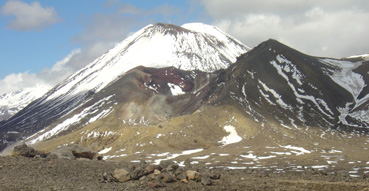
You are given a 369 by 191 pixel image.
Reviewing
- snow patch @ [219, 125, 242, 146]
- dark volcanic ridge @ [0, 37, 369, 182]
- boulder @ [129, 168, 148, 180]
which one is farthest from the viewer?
snow patch @ [219, 125, 242, 146]

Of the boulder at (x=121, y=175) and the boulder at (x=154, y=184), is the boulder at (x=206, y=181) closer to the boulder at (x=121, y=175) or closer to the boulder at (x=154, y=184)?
the boulder at (x=154, y=184)

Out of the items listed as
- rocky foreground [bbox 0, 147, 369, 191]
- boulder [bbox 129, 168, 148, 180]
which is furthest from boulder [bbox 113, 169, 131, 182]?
boulder [bbox 129, 168, 148, 180]

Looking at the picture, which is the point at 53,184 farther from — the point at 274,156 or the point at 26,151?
the point at 274,156

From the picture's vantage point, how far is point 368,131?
463ft

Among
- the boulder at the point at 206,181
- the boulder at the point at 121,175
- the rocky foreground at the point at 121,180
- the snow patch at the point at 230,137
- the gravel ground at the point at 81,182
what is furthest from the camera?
the snow patch at the point at 230,137

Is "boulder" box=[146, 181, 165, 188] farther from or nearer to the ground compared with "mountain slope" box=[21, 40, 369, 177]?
nearer to the ground


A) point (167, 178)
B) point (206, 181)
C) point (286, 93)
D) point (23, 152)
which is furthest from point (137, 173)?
point (286, 93)

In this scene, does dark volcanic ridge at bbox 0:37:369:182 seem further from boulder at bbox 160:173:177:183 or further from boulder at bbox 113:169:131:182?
boulder at bbox 113:169:131:182

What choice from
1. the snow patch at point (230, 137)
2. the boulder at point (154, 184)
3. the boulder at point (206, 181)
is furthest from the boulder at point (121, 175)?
the snow patch at point (230, 137)

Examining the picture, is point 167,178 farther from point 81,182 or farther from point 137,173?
point 81,182

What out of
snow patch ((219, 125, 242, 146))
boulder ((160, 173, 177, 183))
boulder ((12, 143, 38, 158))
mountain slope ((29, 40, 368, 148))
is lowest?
boulder ((160, 173, 177, 183))

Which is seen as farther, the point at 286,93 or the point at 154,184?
the point at 286,93

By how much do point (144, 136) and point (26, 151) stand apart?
87.4m

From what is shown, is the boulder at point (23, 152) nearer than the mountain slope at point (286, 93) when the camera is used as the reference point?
Yes
